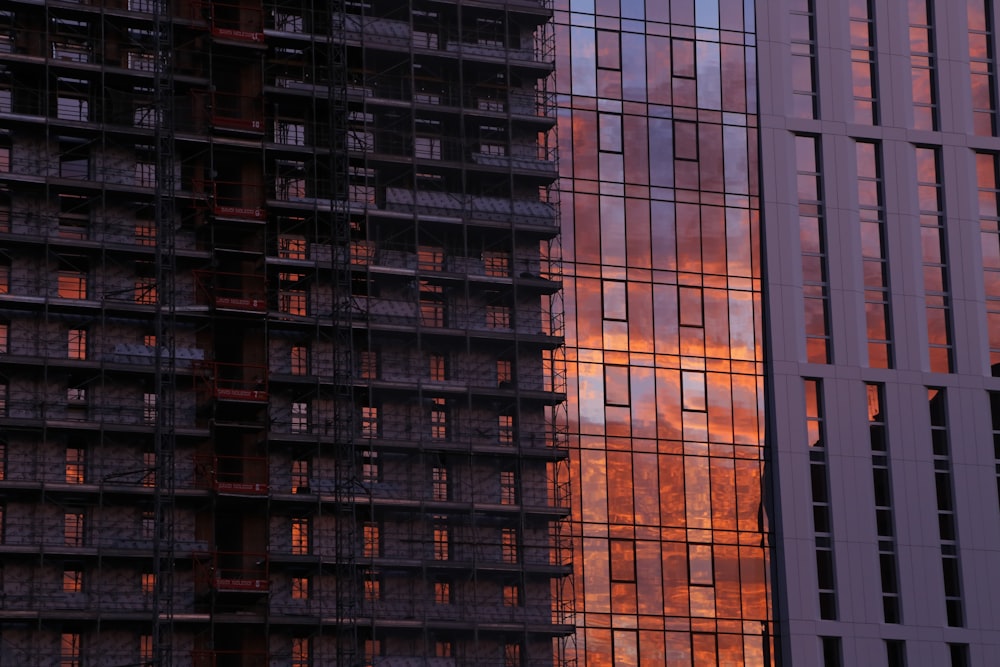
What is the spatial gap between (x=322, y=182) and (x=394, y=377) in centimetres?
780

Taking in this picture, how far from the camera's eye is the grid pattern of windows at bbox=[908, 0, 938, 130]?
84.1 meters

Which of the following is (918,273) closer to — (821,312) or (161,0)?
(821,312)

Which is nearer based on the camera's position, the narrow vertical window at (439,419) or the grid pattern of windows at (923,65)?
the narrow vertical window at (439,419)

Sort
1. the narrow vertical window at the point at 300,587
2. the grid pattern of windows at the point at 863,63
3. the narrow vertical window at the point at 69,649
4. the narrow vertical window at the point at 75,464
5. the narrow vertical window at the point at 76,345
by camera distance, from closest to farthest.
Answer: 1. the narrow vertical window at the point at 69,649
2. the narrow vertical window at the point at 75,464
3. the narrow vertical window at the point at 76,345
4. the narrow vertical window at the point at 300,587
5. the grid pattern of windows at the point at 863,63

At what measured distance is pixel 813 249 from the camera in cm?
8138

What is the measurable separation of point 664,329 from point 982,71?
750 inches

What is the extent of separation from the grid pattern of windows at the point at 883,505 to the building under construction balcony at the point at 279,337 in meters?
13.1

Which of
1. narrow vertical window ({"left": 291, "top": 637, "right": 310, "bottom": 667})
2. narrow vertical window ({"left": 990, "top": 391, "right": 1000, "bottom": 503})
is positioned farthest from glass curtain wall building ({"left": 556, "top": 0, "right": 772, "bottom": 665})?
narrow vertical window ({"left": 291, "top": 637, "right": 310, "bottom": 667})

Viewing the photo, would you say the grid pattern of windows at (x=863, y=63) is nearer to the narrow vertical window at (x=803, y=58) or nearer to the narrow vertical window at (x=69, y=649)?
the narrow vertical window at (x=803, y=58)

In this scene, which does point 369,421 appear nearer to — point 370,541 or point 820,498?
point 370,541

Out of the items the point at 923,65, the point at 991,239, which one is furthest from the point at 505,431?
the point at 923,65

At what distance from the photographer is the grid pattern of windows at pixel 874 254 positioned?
8100 centimetres

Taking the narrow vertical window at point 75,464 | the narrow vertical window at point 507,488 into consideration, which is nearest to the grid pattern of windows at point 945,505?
the narrow vertical window at point 507,488

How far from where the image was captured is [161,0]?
7281cm
